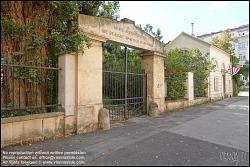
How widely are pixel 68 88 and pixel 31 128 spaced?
1.60 meters

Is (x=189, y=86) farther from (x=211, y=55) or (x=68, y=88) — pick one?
(x=68, y=88)

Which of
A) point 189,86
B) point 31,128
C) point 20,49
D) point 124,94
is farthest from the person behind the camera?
point 189,86

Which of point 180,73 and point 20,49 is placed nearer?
point 20,49

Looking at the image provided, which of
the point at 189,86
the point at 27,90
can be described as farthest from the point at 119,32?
the point at 189,86

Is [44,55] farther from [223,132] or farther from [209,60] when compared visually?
[209,60]

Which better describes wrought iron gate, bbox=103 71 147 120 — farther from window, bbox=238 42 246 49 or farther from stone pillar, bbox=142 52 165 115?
window, bbox=238 42 246 49

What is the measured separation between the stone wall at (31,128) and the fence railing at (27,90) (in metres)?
0.37

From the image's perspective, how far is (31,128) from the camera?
6.77 metres

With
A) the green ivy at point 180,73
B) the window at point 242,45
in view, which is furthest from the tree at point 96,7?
the window at point 242,45

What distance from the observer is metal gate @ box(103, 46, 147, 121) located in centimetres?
1002

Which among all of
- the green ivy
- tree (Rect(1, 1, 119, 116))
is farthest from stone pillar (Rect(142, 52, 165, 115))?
tree (Rect(1, 1, 119, 116))

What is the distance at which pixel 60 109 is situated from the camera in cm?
778

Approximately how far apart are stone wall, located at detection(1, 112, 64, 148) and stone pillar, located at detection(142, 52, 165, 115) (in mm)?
5445

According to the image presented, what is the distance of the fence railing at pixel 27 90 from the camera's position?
6.94 meters
